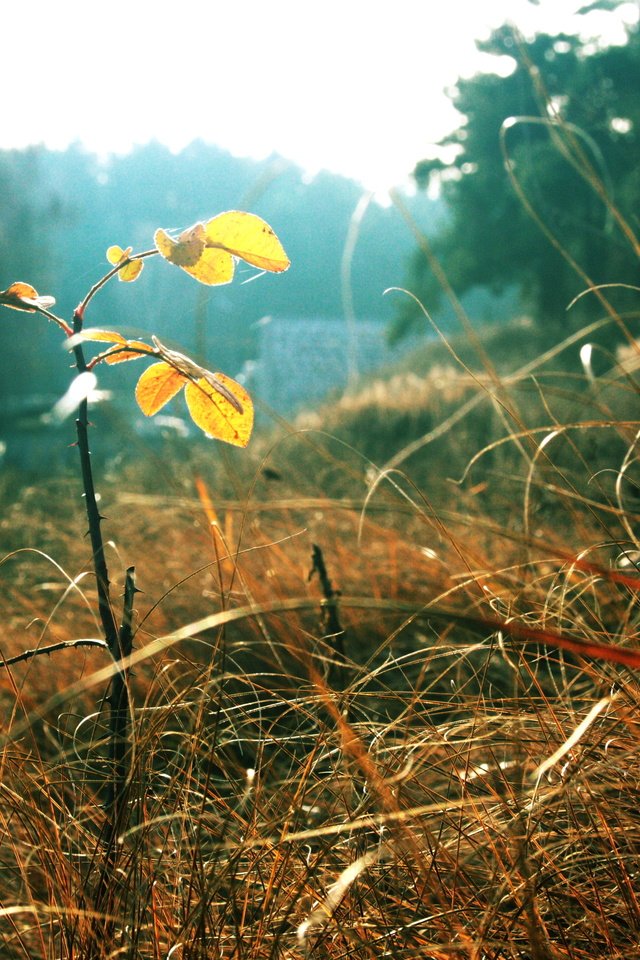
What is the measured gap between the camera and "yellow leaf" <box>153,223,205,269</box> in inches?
27.1

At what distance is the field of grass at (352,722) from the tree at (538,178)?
862 centimetres

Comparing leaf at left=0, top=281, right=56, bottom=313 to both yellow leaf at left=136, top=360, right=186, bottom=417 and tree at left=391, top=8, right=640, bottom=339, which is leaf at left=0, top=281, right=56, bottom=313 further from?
tree at left=391, top=8, right=640, bottom=339

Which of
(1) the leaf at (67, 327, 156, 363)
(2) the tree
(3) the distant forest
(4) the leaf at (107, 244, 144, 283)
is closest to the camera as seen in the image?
(1) the leaf at (67, 327, 156, 363)

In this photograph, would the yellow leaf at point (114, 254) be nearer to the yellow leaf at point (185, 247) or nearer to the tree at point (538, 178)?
the yellow leaf at point (185, 247)

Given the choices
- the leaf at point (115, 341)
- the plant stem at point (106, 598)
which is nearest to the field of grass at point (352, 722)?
the plant stem at point (106, 598)

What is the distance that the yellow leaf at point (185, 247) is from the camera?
688 mm

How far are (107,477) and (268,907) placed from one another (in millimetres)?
3609

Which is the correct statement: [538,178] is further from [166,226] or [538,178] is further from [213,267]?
[213,267]

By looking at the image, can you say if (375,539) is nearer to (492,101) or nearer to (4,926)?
(4,926)

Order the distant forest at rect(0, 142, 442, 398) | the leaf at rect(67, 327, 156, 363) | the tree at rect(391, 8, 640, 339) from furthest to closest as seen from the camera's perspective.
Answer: the distant forest at rect(0, 142, 442, 398) < the tree at rect(391, 8, 640, 339) < the leaf at rect(67, 327, 156, 363)

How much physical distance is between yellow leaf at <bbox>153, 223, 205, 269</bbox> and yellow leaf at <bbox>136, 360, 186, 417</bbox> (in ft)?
0.38

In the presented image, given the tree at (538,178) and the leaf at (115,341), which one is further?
the tree at (538,178)

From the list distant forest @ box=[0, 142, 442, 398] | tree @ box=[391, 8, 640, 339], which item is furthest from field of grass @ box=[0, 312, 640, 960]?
distant forest @ box=[0, 142, 442, 398]

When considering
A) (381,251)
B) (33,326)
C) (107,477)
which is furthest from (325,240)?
(107,477)
